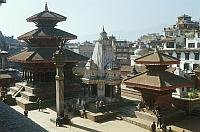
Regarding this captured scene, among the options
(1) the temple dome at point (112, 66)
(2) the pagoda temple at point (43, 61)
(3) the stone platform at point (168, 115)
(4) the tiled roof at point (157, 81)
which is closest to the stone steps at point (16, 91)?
(2) the pagoda temple at point (43, 61)

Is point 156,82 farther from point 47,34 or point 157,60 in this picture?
point 47,34

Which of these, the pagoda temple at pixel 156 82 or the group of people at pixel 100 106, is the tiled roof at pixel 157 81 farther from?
the group of people at pixel 100 106

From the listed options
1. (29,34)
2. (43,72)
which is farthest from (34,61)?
(29,34)

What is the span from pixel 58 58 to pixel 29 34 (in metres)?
11.7

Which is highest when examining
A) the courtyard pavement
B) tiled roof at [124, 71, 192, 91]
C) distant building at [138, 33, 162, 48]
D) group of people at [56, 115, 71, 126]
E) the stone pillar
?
distant building at [138, 33, 162, 48]

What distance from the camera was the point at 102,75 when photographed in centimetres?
2962

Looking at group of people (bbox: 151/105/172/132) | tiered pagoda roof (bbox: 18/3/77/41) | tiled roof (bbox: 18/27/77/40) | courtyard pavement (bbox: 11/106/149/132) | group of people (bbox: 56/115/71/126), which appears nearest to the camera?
group of people (bbox: 151/105/172/132)

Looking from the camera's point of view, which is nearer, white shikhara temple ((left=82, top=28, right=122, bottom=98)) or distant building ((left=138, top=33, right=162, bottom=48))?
white shikhara temple ((left=82, top=28, right=122, bottom=98))

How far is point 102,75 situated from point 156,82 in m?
8.27

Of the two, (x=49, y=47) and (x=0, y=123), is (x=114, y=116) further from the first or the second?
(x=0, y=123)

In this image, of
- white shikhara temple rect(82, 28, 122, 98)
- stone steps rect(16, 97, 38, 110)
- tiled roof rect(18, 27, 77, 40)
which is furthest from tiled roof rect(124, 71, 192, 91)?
tiled roof rect(18, 27, 77, 40)

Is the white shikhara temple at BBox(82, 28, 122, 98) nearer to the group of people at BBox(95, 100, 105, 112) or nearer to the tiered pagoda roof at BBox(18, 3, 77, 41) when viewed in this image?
the group of people at BBox(95, 100, 105, 112)

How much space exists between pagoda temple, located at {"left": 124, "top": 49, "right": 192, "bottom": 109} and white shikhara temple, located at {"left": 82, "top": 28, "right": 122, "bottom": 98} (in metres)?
4.39

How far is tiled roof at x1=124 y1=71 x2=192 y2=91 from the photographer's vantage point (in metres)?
22.0
